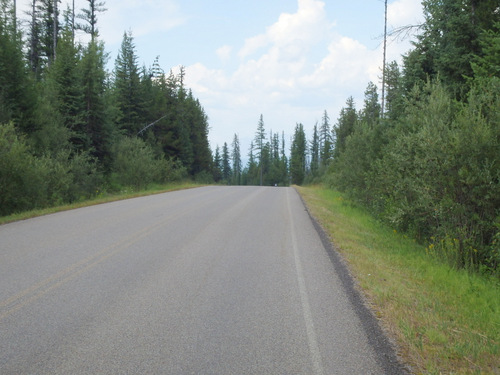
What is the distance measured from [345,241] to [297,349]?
5.94m

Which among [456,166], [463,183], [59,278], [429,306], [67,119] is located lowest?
[429,306]

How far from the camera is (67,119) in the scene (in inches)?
1066

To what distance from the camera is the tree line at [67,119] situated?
1559 centimetres

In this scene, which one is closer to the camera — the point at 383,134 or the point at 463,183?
A: the point at 463,183

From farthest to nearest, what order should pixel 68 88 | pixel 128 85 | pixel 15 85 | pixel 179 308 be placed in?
1. pixel 128 85
2. pixel 68 88
3. pixel 15 85
4. pixel 179 308

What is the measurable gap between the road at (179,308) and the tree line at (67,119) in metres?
6.51

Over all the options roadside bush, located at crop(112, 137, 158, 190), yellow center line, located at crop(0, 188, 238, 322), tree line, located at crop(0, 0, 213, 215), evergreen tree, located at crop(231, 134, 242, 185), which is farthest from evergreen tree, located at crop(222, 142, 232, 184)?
yellow center line, located at crop(0, 188, 238, 322)

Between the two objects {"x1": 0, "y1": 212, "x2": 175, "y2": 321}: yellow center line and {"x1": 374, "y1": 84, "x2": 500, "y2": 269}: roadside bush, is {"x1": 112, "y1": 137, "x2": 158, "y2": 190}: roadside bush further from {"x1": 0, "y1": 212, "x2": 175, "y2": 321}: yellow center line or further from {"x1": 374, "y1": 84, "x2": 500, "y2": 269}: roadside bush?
{"x1": 374, "y1": 84, "x2": 500, "y2": 269}: roadside bush

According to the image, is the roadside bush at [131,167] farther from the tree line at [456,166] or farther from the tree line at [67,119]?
the tree line at [456,166]

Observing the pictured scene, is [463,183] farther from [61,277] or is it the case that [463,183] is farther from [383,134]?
[383,134]

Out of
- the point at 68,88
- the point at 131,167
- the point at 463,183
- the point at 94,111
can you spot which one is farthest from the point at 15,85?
the point at 463,183

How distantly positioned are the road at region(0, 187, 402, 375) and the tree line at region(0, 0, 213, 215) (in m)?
6.51

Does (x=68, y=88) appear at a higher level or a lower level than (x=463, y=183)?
higher

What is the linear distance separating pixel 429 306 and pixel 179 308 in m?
3.27
